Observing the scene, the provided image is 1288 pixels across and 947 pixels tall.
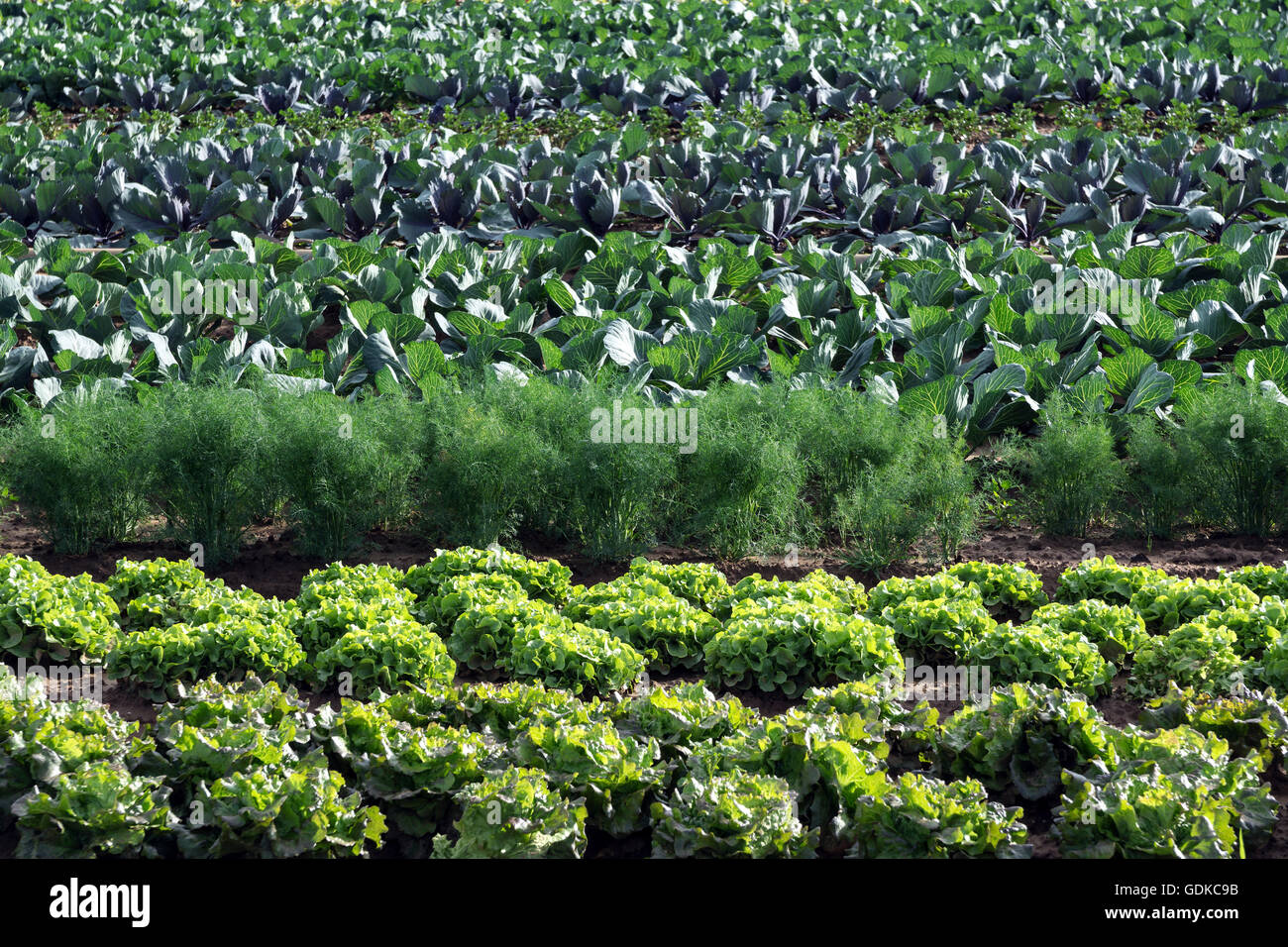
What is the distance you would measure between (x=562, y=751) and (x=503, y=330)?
456 centimetres

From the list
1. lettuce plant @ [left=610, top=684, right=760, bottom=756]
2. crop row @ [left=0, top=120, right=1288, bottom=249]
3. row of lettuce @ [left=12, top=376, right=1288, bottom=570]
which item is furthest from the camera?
crop row @ [left=0, top=120, right=1288, bottom=249]

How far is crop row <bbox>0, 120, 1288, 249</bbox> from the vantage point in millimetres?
10812

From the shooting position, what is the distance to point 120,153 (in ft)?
40.4

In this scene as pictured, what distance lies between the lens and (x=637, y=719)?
14.7ft

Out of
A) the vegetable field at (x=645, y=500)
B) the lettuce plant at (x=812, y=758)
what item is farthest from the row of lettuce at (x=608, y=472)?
the lettuce plant at (x=812, y=758)

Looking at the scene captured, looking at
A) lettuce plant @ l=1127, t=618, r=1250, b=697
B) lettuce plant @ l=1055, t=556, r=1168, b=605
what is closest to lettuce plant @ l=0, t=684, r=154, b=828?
lettuce plant @ l=1127, t=618, r=1250, b=697

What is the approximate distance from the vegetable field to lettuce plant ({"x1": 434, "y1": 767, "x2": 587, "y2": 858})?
0.01 meters

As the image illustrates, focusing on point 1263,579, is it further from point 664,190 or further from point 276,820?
point 664,190

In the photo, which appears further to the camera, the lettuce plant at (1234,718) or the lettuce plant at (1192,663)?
the lettuce plant at (1192,663)

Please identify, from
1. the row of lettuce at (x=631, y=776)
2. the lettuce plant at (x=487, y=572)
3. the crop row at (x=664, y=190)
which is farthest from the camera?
the crop row at (x=664, y=190)

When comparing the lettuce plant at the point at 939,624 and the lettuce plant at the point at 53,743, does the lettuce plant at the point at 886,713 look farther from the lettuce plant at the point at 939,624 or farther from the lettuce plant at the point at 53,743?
the lettuce plant at the point at 53,743

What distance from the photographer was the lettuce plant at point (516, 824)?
3.81 metres

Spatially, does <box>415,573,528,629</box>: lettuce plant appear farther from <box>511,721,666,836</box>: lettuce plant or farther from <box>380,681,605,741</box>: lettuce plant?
<box>511,721,666,836</box>: lettuce plant

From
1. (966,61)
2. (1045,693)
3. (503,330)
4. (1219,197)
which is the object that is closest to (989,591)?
(1045,693)
